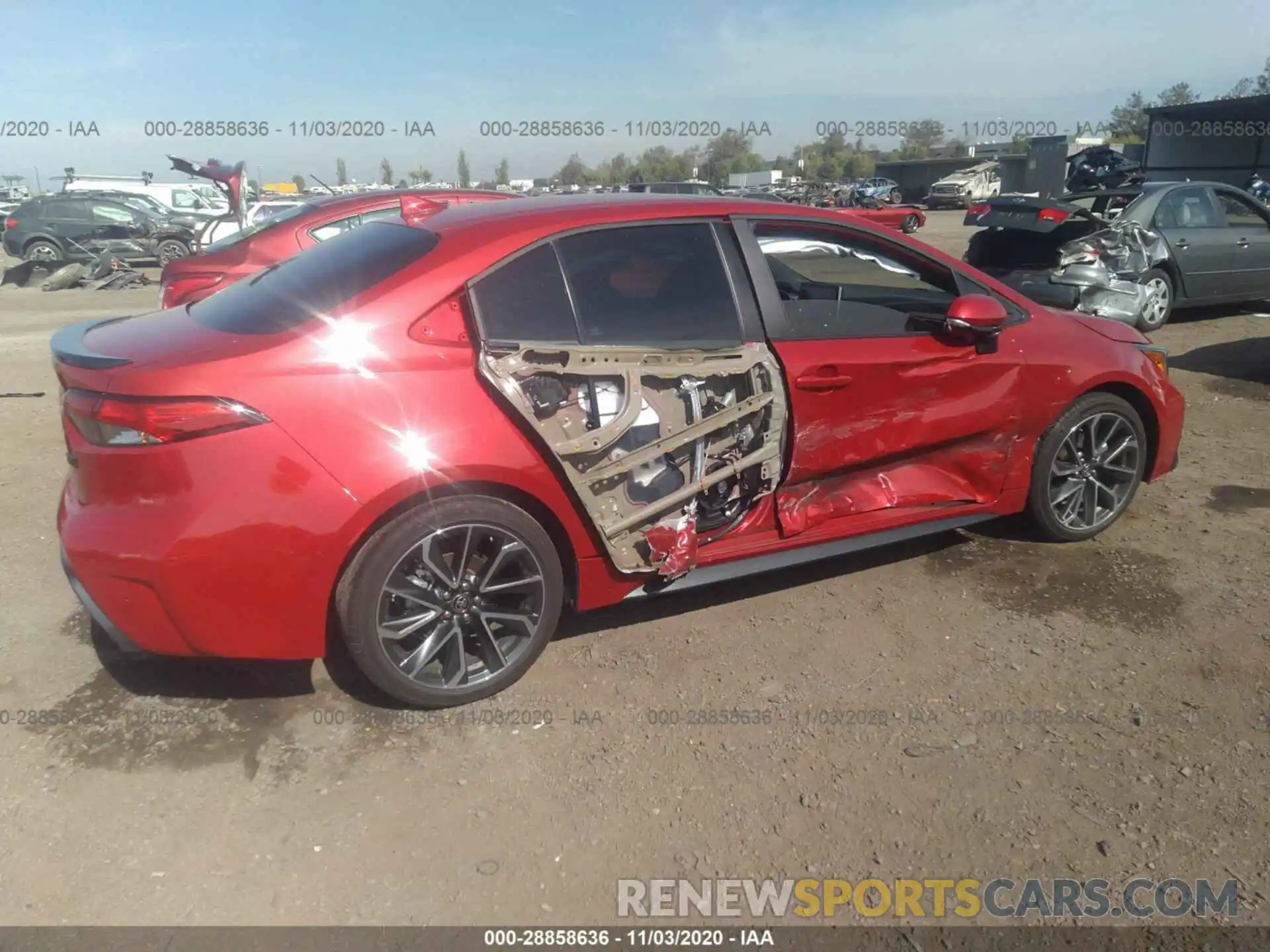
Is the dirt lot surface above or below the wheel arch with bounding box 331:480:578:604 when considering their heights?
below

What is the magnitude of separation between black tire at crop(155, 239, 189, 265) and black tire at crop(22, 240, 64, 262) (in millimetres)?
2053

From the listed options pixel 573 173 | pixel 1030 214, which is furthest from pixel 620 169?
pixel 1030 214

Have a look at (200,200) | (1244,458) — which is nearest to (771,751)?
(1244,458)

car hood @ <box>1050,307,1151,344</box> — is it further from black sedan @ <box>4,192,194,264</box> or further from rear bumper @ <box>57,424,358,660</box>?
black sedan @ <box>4,192,194,264</box>

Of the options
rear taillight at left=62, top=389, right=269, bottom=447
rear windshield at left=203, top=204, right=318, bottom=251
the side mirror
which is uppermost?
rear windshield at left=203, top=204, right=318, bottom=251

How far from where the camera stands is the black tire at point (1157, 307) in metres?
9.18

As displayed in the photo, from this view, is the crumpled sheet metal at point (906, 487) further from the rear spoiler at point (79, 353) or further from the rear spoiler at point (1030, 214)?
the rear spoiler at point (1030, 214)

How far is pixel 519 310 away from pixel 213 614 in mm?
1397

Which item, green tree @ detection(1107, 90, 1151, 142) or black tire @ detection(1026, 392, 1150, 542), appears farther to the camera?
green tree @ detection(1107, 90, 1151, 142)

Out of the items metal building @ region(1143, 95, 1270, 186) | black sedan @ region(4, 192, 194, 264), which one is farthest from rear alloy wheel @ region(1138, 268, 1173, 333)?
metal building @ region(1143, 95, 1270, 186)

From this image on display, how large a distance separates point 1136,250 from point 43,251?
831 inches

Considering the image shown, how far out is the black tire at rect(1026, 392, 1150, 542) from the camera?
164 inches

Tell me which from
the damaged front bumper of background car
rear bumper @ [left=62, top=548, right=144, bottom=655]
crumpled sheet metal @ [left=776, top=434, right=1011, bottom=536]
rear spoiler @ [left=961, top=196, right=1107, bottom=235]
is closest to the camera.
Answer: rear bumper @ [left=62, top=548, right=144, bottom=655]

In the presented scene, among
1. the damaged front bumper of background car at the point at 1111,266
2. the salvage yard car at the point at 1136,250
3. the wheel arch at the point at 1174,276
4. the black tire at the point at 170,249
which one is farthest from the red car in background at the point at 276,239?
the black tire at the point at 170,249
